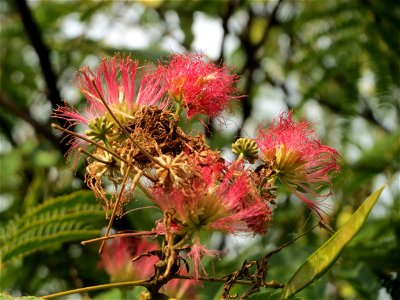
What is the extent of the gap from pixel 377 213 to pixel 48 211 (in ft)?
6.44

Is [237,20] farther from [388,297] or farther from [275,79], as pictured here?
[388,297]

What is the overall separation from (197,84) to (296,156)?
31 centimetres

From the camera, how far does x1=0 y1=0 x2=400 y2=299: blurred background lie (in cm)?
265

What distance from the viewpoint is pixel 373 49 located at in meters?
3.37

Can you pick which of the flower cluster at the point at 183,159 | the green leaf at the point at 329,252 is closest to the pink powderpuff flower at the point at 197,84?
the flower cluster at the point at 183,159

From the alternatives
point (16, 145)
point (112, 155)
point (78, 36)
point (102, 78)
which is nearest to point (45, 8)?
point (78, 36)

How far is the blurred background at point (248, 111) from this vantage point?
2650mm

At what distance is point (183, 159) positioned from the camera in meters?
1.48

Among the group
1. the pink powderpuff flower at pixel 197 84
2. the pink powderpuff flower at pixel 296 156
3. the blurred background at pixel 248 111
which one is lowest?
the blurred background at pixel 248 111

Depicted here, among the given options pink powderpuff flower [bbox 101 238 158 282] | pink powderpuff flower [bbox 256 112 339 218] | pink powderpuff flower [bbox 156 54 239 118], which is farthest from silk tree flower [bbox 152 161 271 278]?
pink powderpuff flower [bbox 101 238 158 282]

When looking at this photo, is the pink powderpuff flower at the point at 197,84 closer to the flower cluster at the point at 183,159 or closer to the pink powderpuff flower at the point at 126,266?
the flower cluster at the point at 183,159

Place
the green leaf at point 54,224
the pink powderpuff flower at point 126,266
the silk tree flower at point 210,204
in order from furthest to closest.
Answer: the pink powderpuff flower at point 126,266 < the green leaf at point 54,224 < the silk tree flower at point 210,204

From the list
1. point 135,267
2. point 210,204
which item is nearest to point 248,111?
point 135,267

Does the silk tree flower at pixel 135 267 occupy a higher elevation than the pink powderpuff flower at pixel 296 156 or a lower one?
lower
